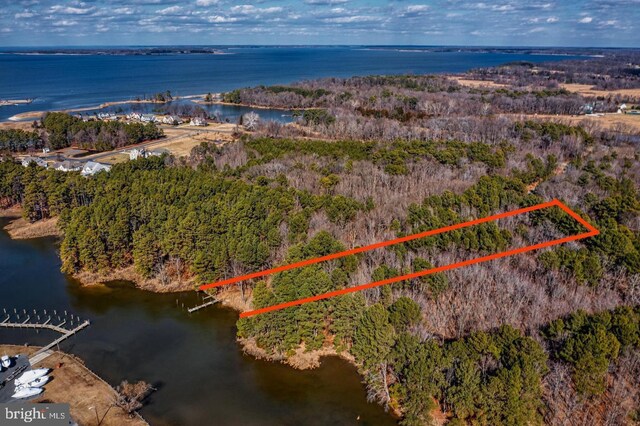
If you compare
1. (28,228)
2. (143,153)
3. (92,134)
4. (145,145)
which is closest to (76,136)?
(92,134)

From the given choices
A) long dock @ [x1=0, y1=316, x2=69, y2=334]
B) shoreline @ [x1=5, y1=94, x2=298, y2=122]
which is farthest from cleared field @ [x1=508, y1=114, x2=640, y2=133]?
long dock @ [x1=0, y1=316, x2=69, y2=334]

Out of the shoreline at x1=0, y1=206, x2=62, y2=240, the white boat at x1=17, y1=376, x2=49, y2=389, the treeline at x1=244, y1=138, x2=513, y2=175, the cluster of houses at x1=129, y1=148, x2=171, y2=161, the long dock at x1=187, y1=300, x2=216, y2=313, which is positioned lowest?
the long dock at x1=187, y1=300, x2=216, y2=313

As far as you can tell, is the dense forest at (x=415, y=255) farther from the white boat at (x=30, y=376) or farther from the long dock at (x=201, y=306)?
the white boat at (x=30, y=376)

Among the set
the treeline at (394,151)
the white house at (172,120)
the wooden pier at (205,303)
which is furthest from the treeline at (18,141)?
the wooden pier at (205,303)

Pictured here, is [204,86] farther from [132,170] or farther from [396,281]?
[396,281]

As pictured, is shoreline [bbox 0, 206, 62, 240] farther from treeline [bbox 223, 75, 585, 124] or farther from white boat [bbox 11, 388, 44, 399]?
treeline [bbox 223, 75, 585, 124]

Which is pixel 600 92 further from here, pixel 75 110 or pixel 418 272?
pixel 75 110

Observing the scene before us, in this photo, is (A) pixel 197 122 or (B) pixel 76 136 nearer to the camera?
(B) pixel 76 136

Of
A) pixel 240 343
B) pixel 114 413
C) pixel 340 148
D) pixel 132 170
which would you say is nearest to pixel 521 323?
pixel 240 343
